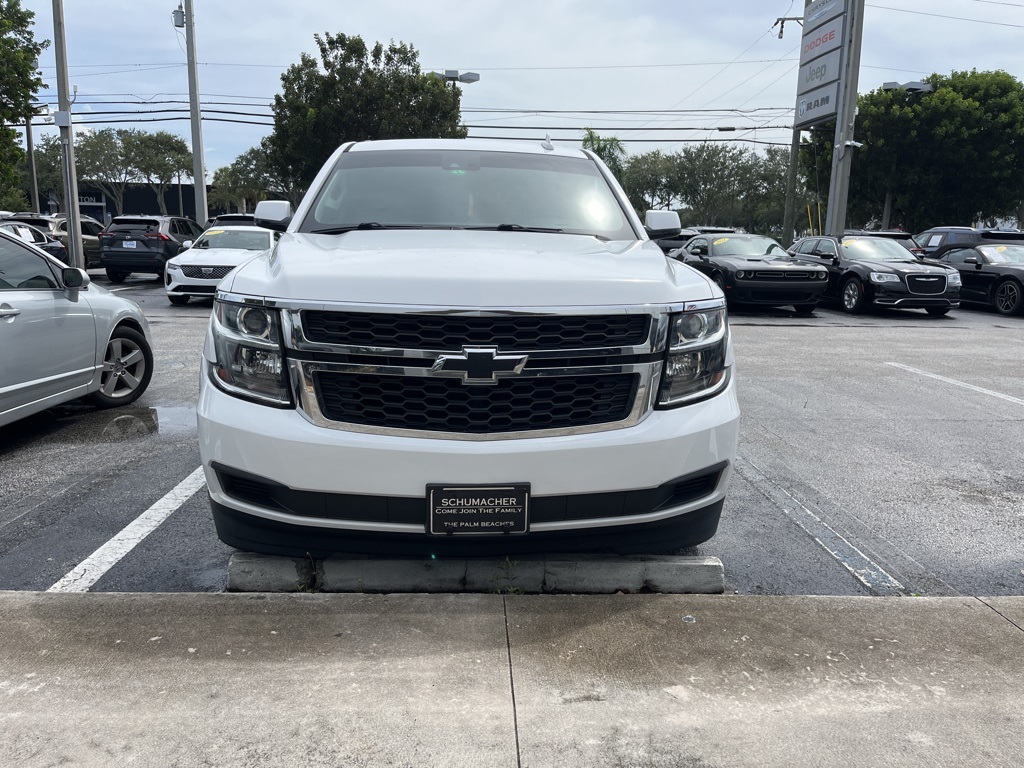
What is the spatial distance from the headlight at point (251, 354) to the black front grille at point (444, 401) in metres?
0.16

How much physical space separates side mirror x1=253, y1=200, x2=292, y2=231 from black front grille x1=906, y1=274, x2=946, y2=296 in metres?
14.1

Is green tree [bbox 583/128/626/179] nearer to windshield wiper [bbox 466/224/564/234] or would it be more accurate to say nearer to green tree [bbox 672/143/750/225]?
green tree [bbox 672/143/750/225]

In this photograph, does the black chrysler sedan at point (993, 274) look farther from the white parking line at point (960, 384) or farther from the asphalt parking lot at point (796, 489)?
the asphalt parking lot at point (796, 489)

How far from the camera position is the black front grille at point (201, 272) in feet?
49.5

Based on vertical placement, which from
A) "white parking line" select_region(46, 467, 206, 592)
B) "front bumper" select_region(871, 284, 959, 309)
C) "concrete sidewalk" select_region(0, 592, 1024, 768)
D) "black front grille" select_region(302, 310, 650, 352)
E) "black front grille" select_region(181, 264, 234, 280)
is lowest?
"white parking line" select_region(46, 467, 206, 592)

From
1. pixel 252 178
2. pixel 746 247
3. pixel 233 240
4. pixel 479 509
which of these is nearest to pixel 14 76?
pixel 233 240

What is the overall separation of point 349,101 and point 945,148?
1054 inches

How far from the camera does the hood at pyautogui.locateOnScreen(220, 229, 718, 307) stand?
284cm

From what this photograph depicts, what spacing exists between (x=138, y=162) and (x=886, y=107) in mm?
54602

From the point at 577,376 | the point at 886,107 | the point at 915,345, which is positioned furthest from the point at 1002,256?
the point at 886,107

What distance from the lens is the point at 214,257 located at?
15477 mm

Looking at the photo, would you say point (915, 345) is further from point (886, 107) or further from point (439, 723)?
point (886, 107)

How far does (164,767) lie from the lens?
227cm

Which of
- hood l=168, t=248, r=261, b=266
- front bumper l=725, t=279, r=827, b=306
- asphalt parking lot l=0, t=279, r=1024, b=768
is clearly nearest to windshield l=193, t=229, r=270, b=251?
hood l=168, t=248, r=261, b=266
